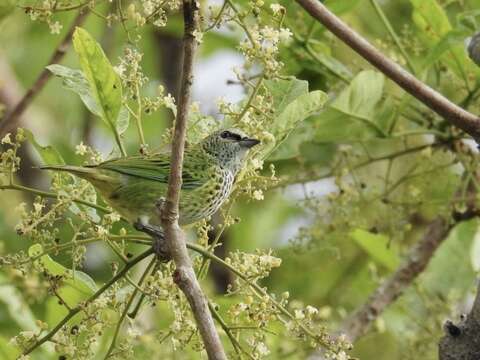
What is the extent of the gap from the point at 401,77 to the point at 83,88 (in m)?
1.00

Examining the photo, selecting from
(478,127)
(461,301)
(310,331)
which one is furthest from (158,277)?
(461,301)

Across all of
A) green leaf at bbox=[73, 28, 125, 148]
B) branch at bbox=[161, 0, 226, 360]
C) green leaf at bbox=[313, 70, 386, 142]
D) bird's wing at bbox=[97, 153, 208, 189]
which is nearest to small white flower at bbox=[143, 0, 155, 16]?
branch at bbox=[161, 0, 226, 360]

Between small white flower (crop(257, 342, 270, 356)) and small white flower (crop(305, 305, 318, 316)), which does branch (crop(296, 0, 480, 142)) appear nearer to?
small white flower (crop(305, 305, 318, 316))

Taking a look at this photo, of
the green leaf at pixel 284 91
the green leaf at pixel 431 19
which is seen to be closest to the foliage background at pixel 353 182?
the green leaf at pixel 431 19

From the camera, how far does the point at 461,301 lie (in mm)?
5250

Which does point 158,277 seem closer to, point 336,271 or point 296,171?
point 296,171

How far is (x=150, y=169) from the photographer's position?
141 inches

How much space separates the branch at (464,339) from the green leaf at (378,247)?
168cm

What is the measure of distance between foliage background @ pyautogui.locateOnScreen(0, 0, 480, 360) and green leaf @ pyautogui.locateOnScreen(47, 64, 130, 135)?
38 cm

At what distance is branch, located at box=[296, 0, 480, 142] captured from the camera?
3143 millimetres

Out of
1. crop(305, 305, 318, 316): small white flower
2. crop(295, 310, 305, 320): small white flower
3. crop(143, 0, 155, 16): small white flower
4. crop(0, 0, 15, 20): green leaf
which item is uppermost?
crop(0, 0, 15, 20): green leaf

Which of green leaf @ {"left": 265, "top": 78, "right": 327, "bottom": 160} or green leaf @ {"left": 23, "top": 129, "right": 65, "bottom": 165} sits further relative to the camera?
green leaf @ {"left": 23, "top": 129, "right": 65, "bottom": 165}

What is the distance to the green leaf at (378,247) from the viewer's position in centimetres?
495

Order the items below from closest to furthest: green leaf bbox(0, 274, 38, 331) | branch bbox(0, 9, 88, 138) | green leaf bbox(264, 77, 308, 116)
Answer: green leaf bbox(264, 77, 308, 116)
branch bbox(0, 9, 88, 138)
green leaf bbox(0, 274, 38, 331)
